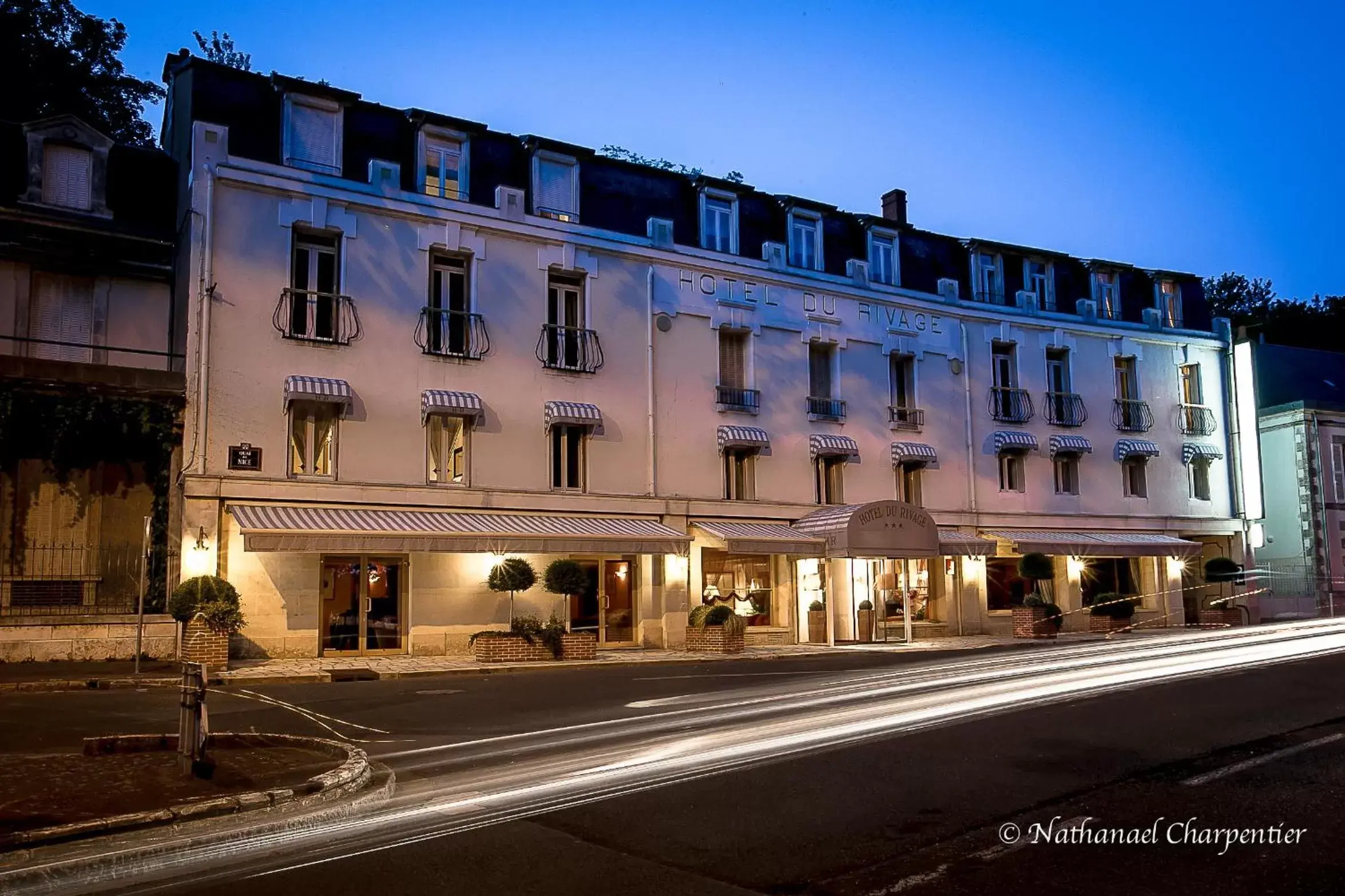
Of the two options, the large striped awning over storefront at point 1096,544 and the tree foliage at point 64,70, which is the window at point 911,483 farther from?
the tree foliage at point 64,70

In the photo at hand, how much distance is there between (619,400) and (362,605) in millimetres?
7723

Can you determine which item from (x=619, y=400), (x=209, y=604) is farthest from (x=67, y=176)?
(x=619, y=400)

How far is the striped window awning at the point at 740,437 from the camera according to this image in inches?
1091

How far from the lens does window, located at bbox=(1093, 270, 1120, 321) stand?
36.0 meters

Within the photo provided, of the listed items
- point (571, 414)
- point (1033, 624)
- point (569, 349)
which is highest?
point (569, 349)

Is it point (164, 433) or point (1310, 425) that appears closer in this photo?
point (164, 433)

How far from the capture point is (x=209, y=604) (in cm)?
1906

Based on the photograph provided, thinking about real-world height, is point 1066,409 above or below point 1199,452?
above

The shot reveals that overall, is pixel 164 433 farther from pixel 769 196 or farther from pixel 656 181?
pixel 769 196

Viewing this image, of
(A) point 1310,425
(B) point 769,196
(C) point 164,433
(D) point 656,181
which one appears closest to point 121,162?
(C) point 164,433

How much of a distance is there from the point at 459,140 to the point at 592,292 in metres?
4.65

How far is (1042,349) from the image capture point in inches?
1341

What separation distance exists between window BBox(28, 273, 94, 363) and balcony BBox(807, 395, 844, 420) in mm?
17205

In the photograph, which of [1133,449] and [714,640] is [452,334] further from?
[1133,449]
